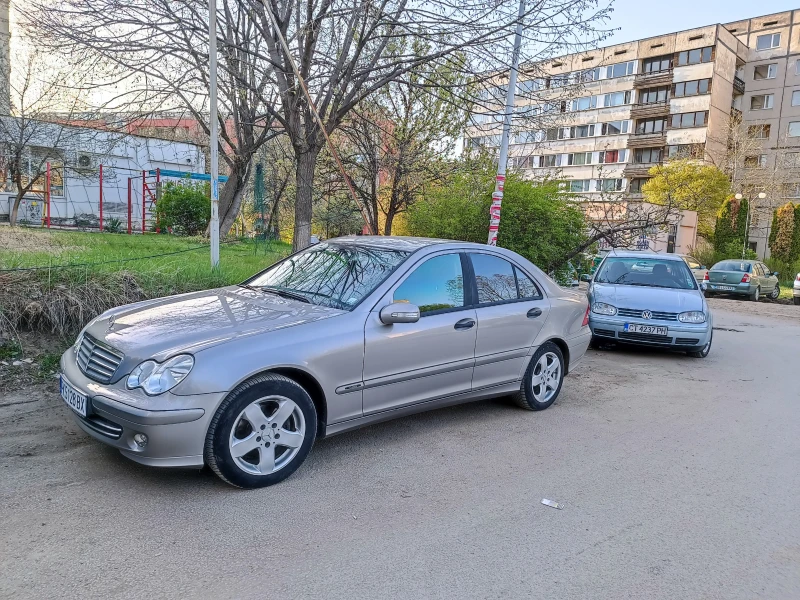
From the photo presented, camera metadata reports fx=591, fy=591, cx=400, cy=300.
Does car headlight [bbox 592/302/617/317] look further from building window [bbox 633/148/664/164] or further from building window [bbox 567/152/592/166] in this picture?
building window [bbox 567/152/592/166]

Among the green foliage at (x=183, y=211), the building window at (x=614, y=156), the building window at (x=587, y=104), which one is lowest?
the green foliage at (x=183, y=211)

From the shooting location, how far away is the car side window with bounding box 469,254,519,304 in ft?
17.1

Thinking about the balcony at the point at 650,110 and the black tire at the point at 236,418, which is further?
the balcony at the point at 650,110

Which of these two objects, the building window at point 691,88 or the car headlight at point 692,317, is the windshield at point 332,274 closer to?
the car headlight at point 692,317

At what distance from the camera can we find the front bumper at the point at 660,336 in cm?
851

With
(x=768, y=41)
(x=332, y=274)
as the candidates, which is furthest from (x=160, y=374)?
(x=768, y=41)

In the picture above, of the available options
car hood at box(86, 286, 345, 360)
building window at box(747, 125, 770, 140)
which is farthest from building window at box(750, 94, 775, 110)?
car hood at box(86, 286, 345, 360)

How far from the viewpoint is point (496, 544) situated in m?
3.24

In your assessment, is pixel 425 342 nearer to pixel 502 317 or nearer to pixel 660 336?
pixel 502 317

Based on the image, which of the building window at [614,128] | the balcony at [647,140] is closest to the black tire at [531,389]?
the balcony at [647,140]

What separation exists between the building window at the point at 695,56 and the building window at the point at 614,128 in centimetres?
610

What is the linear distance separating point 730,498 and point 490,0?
7.51m

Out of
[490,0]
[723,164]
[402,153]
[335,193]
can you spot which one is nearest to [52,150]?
[335,193]

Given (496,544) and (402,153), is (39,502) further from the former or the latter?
(402,153)
